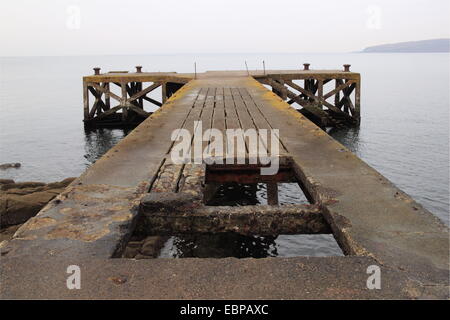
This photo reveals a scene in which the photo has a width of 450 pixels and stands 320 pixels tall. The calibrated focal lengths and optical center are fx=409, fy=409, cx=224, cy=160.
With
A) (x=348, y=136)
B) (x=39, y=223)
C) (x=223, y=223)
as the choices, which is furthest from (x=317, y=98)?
(x=39, y=223)

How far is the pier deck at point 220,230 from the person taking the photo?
74.4 inches

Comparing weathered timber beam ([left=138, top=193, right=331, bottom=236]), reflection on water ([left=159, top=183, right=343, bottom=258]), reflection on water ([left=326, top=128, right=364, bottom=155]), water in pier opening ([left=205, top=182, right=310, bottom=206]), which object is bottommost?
reflection on water ([left=159, top=183, right=343, bottom=258])

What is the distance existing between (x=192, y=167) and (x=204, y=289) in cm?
202

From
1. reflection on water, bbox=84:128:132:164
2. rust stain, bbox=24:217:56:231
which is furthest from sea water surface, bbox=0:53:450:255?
rust stain, bbox=24:217:56:231

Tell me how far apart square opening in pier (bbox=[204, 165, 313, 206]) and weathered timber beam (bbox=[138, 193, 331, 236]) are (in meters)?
0.61

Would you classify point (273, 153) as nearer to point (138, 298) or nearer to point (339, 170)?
point (339, 170)

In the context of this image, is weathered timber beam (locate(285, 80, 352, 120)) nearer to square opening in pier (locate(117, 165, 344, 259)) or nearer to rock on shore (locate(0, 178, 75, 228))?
square opening in pier (locate(117, 165, 344, 259))

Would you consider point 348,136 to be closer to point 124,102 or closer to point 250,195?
point 250,195

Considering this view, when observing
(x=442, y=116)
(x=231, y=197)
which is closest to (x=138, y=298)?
(x=231, y=197)

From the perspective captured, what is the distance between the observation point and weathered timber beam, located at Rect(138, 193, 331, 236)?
2867 mm

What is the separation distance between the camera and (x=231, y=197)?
31.6 ft

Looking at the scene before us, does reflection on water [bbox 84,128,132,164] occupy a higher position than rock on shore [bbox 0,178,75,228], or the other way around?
reflection on water [bbox 84,128,132,164]

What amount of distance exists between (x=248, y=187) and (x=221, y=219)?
291 inches
